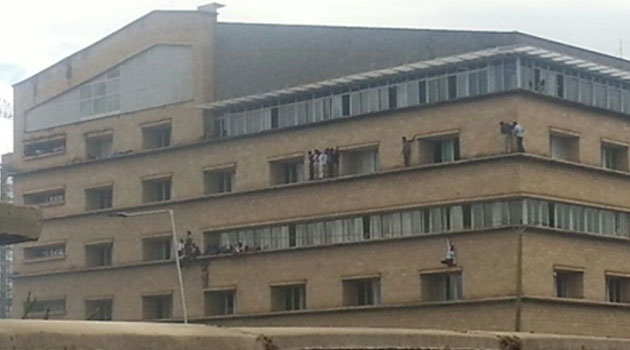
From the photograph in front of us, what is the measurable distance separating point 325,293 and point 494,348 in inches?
2125

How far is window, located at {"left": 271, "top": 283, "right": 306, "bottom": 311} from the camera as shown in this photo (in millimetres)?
67938

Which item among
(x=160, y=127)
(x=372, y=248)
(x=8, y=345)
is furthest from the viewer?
(x=160, y=127)

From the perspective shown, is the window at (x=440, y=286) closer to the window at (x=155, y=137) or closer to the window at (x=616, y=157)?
the window at (x=616, y=157)

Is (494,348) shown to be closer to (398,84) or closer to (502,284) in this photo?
(502,284)

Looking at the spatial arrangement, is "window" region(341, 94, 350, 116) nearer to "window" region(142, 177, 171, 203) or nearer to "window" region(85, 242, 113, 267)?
"window" region(142, 177, 171, 203)

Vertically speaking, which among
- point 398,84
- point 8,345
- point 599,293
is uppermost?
point 398,84

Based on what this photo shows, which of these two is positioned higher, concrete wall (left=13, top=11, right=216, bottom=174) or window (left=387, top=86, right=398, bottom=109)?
concrete wall (left=13, top=11, right=216, bottom=174)

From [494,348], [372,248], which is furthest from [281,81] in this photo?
[494,348]

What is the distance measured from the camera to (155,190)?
75.6m

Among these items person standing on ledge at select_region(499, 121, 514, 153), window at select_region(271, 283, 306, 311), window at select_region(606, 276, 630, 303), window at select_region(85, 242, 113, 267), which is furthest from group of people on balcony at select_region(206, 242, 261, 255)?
window at select_region(606, 276, 630, 303)

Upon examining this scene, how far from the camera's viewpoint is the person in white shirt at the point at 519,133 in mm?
60000

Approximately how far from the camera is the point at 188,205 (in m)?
72.9

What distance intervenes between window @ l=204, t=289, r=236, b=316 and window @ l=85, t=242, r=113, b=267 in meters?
8.68

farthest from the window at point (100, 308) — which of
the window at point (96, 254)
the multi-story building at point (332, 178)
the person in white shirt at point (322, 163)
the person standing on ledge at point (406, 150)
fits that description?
the person standing on ledge at point (406, 150)
